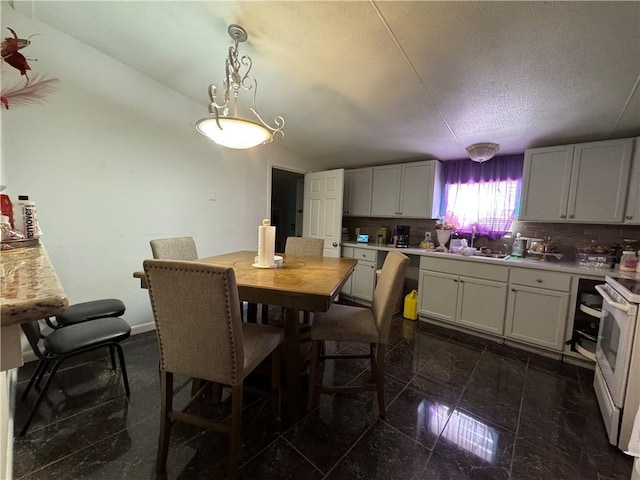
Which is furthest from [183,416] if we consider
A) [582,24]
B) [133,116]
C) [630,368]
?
[582,24]

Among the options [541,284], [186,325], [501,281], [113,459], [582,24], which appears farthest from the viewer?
[501,281]

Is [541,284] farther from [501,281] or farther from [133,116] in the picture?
[133,116]

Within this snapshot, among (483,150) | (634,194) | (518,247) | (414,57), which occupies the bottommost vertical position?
(518,247)

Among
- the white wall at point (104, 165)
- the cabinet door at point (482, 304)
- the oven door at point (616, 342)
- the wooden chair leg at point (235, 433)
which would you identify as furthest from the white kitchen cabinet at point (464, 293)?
the white wall at point (104, 165)

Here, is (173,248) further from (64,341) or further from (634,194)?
(634,194)

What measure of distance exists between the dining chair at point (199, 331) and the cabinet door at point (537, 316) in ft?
8.27

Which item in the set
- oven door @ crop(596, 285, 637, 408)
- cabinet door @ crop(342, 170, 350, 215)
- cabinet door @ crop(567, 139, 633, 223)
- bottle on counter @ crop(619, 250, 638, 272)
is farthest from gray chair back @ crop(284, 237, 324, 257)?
bottle on counter @ crop(619, 250, 638, 272)

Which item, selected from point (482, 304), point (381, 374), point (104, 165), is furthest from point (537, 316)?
point (104, 165)

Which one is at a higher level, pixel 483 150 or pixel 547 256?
pixel 483 150

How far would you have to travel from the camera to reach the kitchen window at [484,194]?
9.77ft

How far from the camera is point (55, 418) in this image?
1.45 meters

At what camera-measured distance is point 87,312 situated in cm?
184

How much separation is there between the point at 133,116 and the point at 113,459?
8.47 ft

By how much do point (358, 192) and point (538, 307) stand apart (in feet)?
8.33
